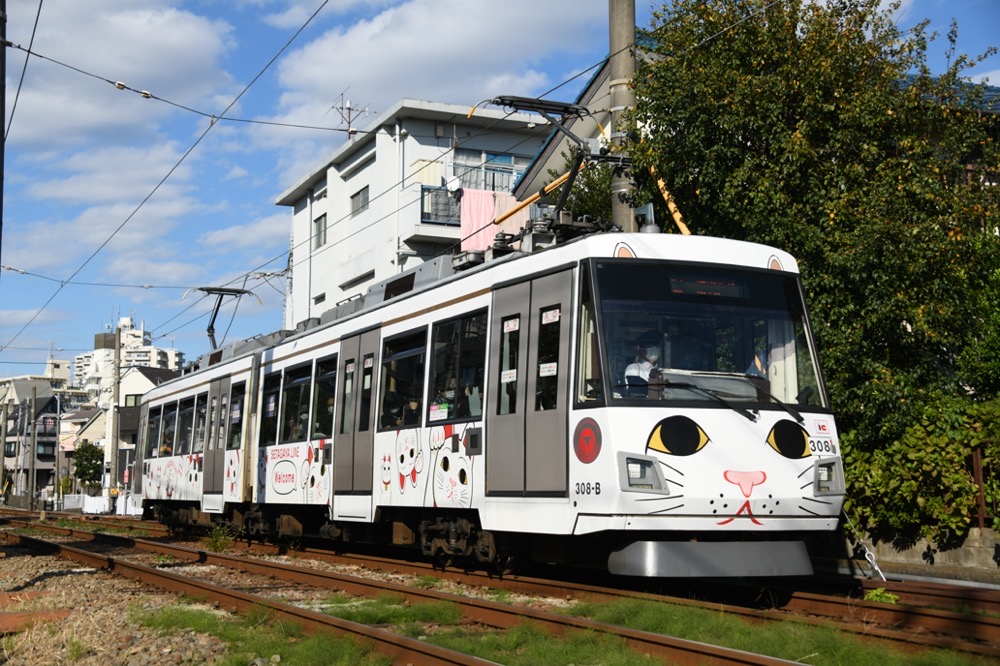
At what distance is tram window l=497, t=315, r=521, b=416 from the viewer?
10758 mm

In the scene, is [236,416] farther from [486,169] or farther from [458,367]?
[486,169]

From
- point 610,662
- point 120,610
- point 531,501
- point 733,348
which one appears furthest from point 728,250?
point 120,610

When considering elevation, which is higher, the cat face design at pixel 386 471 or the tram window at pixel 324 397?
the tram window at pixel 324 397

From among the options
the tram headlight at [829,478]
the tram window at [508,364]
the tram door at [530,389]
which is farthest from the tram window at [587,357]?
the tram headlight at [829,478]

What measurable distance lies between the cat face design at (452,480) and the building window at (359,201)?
1374 inches

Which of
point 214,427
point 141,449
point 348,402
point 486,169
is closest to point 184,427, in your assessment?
point 214,427

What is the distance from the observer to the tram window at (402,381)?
12.8 metres

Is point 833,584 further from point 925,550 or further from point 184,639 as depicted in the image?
point 184,639

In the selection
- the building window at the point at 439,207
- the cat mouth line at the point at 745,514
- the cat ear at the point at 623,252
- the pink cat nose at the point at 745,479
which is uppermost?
the building window at the point at 439,207

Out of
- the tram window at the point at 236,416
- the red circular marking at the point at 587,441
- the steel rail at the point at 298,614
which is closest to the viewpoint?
the steel rail at the point at 298,614

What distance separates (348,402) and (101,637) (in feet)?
20.2

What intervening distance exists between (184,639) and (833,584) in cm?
636

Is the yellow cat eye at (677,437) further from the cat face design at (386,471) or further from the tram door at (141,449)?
the tram door at (141,449)

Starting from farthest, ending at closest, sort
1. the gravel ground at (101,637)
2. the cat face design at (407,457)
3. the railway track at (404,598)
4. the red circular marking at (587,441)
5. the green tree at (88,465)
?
1. the green tree at (88,465)
2. the cat face design at (407,457)
3. the red circular marking at (587,441)
4. the gravel ground at (101,637)
5. the railway track at (404,598)
